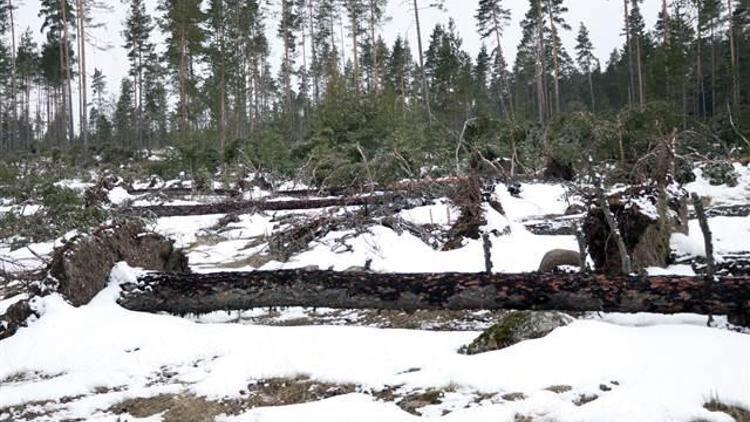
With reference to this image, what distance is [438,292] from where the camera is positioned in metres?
4.98

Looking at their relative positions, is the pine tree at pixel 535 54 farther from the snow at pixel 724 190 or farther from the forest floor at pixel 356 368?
the forest floor at pixel 356 368

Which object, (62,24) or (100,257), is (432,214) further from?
(62,24)

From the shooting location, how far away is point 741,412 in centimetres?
287

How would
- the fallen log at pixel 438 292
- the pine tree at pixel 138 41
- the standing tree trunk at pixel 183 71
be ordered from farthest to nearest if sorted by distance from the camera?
the pine tree at pixel 138 41, the standing tree trunk at pixel 183 71, the fallen log at pixel 438 292

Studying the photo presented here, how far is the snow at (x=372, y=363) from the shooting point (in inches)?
123

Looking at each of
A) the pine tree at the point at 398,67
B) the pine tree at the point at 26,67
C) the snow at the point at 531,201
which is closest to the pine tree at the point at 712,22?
the pine tree at the point at 398,67

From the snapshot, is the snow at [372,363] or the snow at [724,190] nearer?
the snow at [372,363]

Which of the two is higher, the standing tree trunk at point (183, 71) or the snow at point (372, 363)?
the standing tree trunk at point (183, 71)

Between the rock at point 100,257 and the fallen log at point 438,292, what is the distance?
35 centimetres

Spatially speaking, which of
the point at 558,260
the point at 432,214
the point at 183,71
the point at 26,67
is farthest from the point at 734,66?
the point at 26,67

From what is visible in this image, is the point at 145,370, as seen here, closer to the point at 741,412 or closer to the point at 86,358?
the point at 86,358

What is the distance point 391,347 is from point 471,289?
951mm

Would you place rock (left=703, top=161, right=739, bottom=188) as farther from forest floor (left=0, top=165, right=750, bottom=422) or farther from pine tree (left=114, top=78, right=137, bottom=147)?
pine tree (left=114, top=78, right=137, bottom=147)

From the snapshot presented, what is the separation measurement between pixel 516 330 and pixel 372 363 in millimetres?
1138
